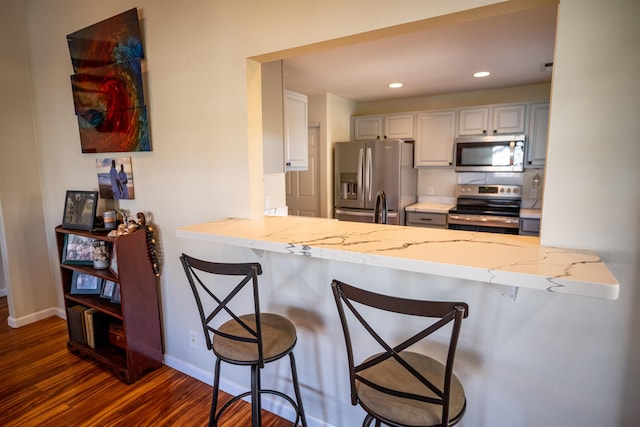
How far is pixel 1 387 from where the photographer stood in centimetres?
226

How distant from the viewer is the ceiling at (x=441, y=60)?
7.56ft

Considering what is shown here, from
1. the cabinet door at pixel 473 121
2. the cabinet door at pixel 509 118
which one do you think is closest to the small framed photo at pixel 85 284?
the cabinet door at pixel 473 121

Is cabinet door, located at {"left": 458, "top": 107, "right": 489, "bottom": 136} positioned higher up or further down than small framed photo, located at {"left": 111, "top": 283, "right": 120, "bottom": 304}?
higher up

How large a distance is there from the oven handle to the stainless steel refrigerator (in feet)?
2.07

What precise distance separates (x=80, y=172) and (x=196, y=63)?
1574 millimetres

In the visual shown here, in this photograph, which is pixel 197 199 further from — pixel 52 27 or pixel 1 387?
pixel 52 27

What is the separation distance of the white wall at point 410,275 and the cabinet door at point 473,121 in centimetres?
307

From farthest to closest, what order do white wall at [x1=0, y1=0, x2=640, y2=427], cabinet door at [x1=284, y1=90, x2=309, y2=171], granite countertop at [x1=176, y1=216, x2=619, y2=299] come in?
cabinet door at [x1=284, y1=90, x2=309, y2=171], white wall at [x1=0, y1=0, x2=640, y2=427], granite countertop at [x1=176, y1=216, x2=619, y2=299]

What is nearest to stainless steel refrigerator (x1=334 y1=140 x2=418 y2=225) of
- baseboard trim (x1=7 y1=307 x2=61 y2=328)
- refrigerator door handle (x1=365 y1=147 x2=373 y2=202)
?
refrigerator door handle (x1=365 y1=147 x2=373 y2=202)

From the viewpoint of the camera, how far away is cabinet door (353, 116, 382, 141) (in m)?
4.65

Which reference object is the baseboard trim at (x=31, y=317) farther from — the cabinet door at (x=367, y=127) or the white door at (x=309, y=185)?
the cabinet door at (x=367, y=127)

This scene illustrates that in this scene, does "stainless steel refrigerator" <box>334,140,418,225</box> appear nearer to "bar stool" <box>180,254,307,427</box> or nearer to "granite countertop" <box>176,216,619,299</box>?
"granite countertop" <box>176,216,619,299</box>

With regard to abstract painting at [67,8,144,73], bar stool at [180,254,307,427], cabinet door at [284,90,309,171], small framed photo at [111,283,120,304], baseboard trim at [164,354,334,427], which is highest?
abstract painting at [67,8,144,73]

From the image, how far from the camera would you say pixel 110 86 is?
240 centimetres
